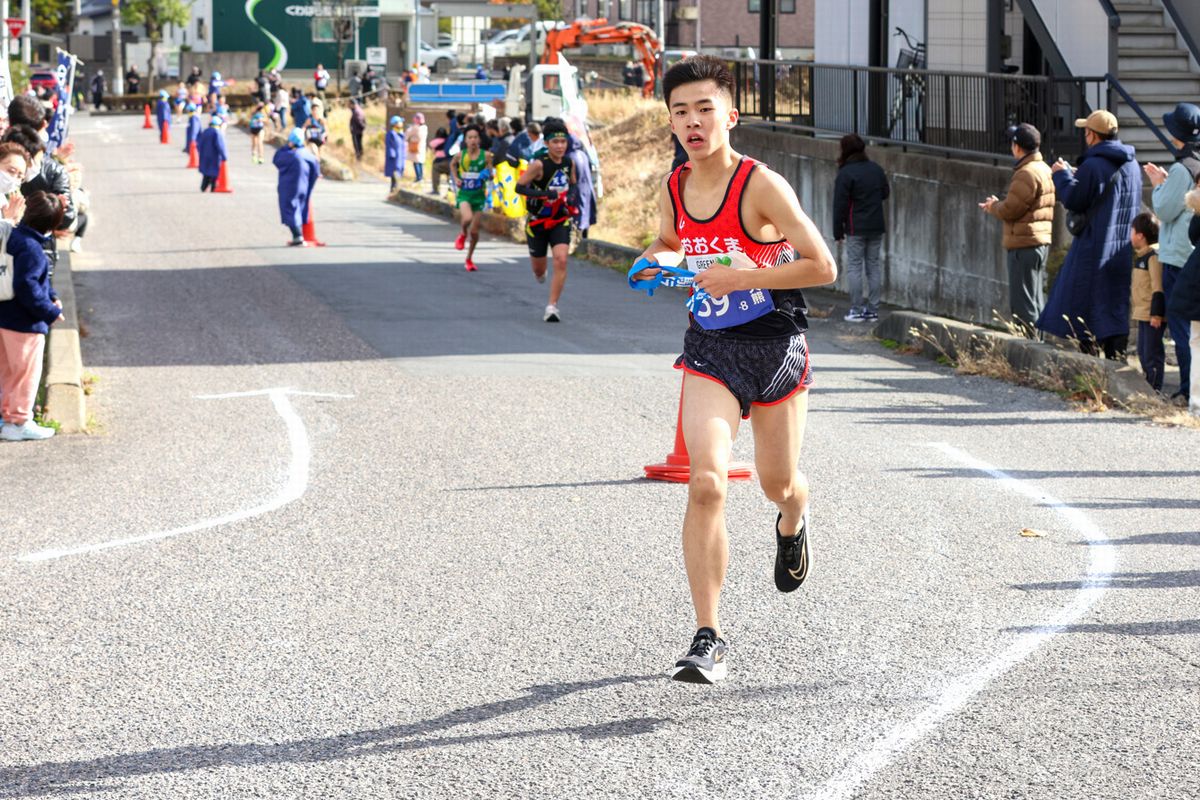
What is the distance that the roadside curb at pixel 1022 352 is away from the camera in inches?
465

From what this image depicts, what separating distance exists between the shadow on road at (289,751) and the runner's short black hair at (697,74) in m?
1.99

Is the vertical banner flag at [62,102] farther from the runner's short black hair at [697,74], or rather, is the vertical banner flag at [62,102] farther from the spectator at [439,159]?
the runner's short black hair at [697,74]

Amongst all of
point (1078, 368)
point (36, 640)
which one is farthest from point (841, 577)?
point (1078, 368)

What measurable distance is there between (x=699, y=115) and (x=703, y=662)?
1.73 m

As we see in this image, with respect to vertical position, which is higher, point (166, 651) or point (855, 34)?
point (855, 34)

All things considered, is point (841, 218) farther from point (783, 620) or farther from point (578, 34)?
point (578, 34)

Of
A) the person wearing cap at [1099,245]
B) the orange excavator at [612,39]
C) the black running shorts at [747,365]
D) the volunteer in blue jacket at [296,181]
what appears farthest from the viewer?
the orange excavator at [612,39]

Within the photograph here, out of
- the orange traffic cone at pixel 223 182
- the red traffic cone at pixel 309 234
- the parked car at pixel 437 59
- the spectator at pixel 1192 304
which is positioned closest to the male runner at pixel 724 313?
the spectator at pixel 1192 304

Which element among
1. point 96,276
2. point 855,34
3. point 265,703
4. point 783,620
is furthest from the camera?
point 855,34

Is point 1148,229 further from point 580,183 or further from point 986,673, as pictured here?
point 986,673

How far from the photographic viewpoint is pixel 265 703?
17.9 ft

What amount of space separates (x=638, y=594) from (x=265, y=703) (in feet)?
5.97

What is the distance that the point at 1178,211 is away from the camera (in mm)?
11688

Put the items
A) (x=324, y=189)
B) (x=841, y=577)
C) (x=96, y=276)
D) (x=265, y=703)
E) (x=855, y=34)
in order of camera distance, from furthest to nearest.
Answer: (x=324, y=189)
(x=855, y=34)
(x=96, y=276)
(x=841, y=577)
(x=265, y=703)
